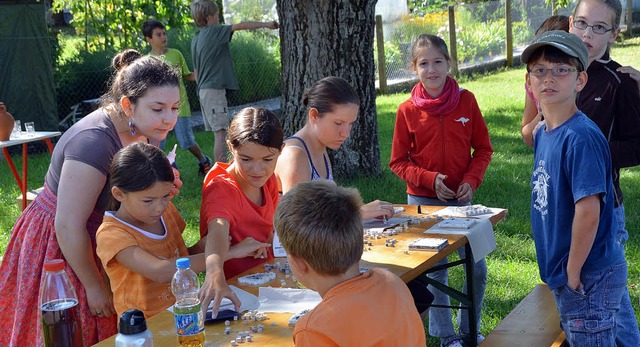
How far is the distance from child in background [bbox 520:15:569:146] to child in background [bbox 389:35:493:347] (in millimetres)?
435

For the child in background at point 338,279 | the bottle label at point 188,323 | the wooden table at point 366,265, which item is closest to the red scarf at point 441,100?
the wooden table at point 366,265

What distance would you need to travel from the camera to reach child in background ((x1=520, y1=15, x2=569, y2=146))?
157 inches

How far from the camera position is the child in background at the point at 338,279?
7.06 ft

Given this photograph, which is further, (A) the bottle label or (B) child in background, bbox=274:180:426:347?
(A) the bottle label

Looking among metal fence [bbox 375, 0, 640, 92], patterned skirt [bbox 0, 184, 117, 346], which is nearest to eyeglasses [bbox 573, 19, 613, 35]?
patterned skirt [bbox 0, 184, 117, 346]

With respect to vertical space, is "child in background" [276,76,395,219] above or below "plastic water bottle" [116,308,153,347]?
above

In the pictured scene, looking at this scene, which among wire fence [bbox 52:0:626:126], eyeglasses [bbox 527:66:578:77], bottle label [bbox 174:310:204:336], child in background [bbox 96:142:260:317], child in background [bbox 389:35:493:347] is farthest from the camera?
wire fence [bbox 52:0:626:126]

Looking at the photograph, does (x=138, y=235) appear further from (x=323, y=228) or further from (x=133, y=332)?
(x=323, y=228)

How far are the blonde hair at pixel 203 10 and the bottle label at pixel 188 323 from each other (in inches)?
296

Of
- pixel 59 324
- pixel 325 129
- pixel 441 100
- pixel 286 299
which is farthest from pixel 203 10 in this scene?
pixel 59 324

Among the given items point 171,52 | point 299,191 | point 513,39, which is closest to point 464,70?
point 513,39

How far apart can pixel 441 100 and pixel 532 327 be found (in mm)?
1382

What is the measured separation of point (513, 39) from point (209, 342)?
1858 centimetres

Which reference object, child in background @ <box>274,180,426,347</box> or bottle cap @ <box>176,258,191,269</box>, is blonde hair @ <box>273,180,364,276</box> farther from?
bottle cap @ <box>176,258,191,269</box>
